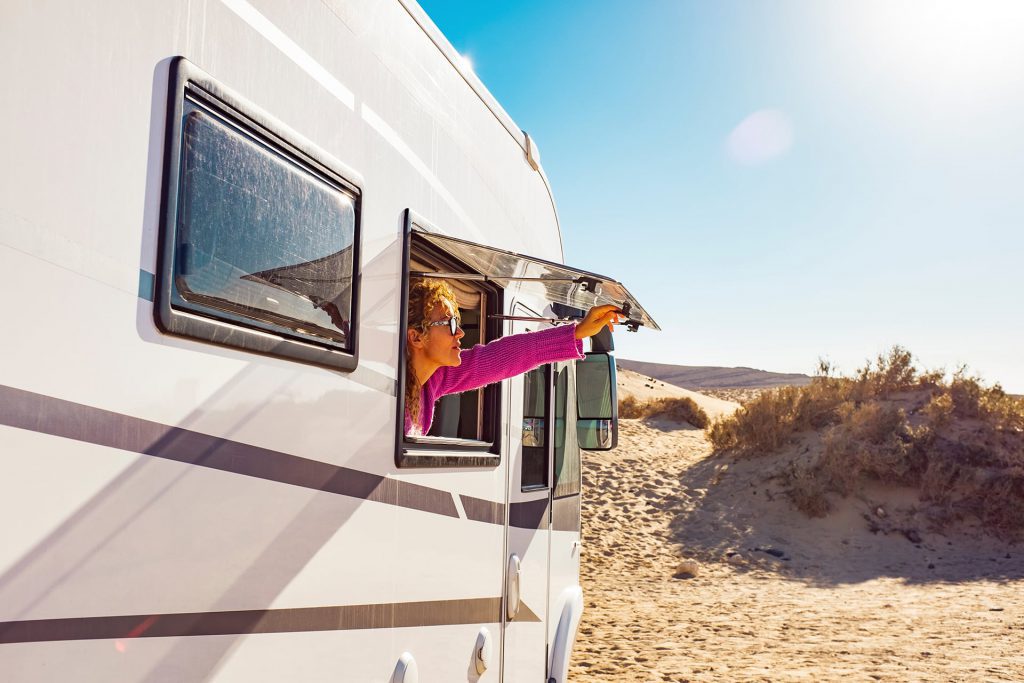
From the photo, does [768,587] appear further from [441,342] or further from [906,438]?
[441,342]

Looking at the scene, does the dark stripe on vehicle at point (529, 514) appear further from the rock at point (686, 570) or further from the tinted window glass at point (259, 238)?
the rock at point (686, 570)

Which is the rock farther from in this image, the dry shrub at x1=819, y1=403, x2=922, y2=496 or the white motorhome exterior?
the white motorhome exterior

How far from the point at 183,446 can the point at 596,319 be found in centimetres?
145

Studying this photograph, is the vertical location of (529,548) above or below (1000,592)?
above

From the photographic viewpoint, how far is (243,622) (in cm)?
169

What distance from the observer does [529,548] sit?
3576 mm

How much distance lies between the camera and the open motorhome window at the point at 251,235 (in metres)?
1.58

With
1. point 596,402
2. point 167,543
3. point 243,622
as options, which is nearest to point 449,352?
point 243,622

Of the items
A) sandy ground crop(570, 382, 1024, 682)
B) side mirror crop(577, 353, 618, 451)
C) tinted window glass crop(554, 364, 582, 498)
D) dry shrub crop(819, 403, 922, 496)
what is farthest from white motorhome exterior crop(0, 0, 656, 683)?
dry shrub crop(819, 403, 922, 496)

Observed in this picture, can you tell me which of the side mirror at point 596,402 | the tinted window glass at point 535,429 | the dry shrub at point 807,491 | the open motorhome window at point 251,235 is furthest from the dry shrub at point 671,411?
the open motorhome window at point 251,235

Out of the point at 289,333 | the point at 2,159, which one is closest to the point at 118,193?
the point at 2,159

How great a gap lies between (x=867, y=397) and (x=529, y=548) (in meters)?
13.0

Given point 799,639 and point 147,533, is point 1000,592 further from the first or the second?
point 147,533

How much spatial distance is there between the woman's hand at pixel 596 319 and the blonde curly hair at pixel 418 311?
1.72 ft
